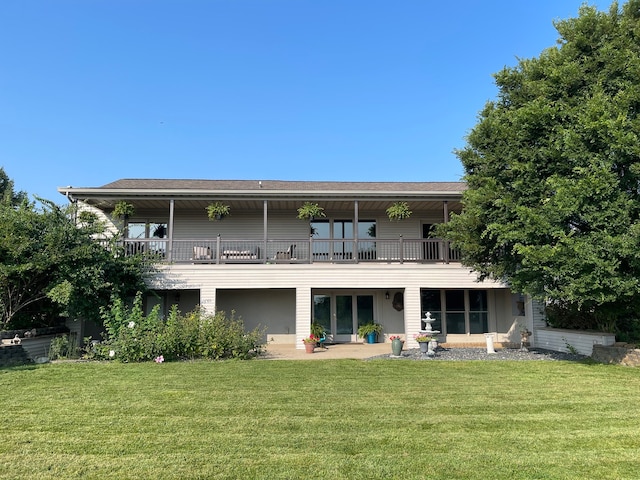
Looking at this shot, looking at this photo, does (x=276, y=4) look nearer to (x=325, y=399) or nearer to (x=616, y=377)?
(x=325, y=399)

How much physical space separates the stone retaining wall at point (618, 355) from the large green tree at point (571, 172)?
3.02ft

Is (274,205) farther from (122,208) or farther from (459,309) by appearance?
(459,309)

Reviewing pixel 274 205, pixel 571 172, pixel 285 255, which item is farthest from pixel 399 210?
pixel 571 172

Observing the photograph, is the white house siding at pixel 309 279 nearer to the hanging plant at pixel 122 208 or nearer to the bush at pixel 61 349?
the hanging plant at pixel 122 208

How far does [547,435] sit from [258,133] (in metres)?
20.1

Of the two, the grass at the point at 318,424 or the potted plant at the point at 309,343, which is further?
the potted plant at the point at 309,343

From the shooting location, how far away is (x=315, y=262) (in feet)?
47.0

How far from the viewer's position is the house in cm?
1362

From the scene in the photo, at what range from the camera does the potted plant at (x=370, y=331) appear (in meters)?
15.0

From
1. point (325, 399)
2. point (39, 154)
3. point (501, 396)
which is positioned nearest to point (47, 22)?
point (39, 154)

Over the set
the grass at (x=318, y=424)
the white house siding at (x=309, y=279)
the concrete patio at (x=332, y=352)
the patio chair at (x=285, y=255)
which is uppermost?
the patio chair at (x=285, y=255)

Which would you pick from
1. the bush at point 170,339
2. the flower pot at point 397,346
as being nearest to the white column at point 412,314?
the flower pot at point 397,346

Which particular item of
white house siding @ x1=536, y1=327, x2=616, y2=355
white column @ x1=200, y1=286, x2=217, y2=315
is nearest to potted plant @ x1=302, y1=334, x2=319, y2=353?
white column @ x1=200, y1=286, x2=217, y2=315

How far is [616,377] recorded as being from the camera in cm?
803
